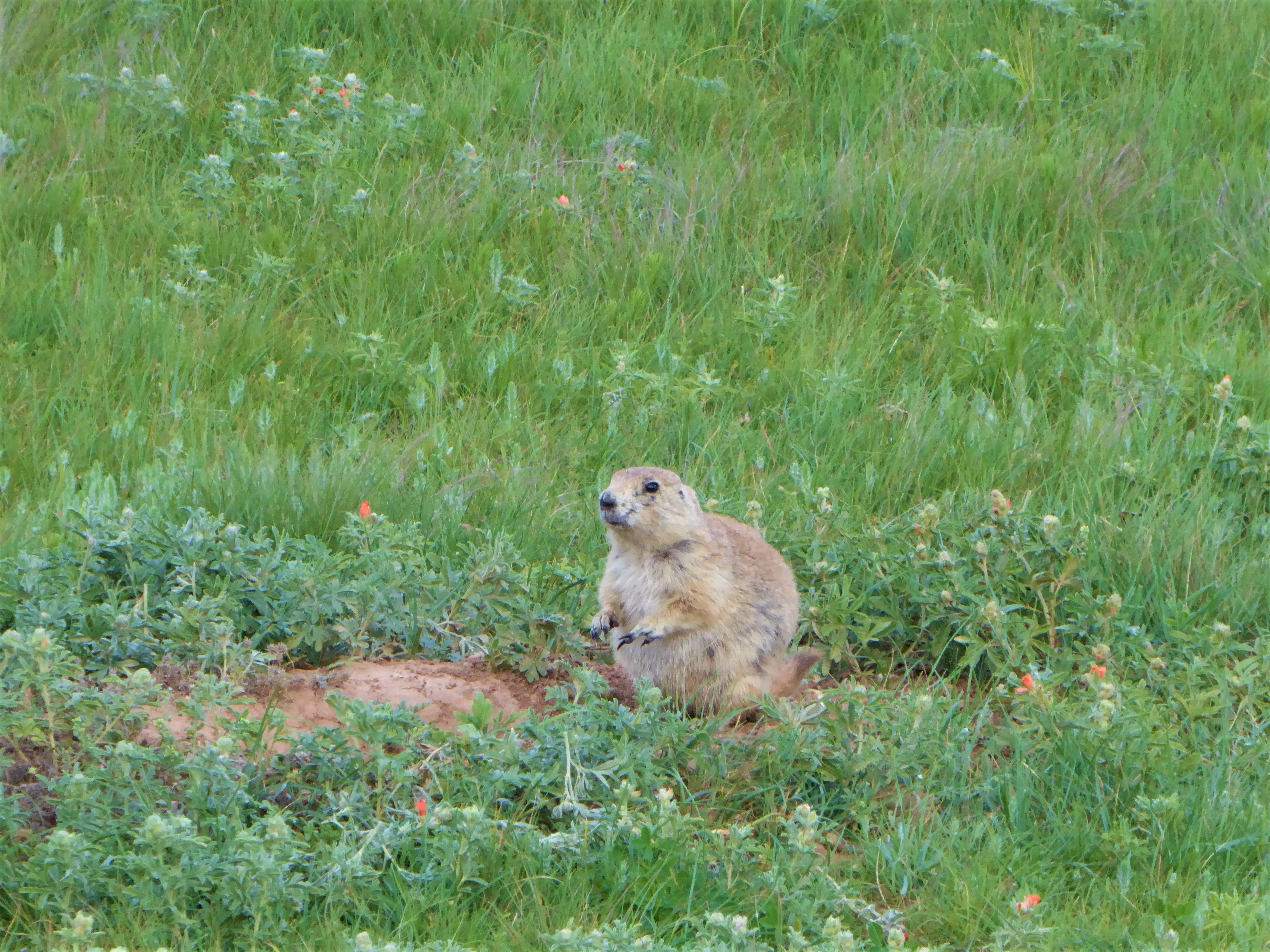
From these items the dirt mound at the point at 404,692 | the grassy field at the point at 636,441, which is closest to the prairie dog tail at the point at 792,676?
the grassy field at the point at 636,441

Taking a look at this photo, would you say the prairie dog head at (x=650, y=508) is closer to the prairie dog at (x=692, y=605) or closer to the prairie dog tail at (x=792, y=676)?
the prairie dog at (x=692, y=605)

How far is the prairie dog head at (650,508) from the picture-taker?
4.68m

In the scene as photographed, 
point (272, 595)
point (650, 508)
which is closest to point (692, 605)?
point (650, 508)

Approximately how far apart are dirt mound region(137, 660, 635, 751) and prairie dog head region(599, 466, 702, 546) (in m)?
0.51

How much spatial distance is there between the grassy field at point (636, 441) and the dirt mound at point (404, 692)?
4.5 inches

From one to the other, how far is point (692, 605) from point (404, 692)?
0.89m

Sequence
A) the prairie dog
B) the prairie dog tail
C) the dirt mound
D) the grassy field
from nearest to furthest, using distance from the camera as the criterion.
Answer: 1. the grassy field
2. the dirt mound
3. the prairie dog
4. the prairie dog tail

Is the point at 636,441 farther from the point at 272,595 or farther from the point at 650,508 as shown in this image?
the point at 272,595

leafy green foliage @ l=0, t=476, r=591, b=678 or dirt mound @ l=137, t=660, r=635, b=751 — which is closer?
dirt mound @ l=137, t=660, r=635, b=751

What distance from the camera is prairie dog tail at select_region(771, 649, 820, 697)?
4770 mm

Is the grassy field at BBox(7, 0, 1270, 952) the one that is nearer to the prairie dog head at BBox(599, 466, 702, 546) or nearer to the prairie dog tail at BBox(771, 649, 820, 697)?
the prairie dog tail at BBox(771, 649, 820, 697)

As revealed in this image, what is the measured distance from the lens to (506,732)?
13.6 feet


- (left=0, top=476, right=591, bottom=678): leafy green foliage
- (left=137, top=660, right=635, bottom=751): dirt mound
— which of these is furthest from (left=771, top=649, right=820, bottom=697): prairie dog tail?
(left=0, top=476, right=591, bottom=678): leafy green foliage

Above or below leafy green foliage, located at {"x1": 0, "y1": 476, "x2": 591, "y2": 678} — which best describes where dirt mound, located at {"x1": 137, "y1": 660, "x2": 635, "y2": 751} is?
below
